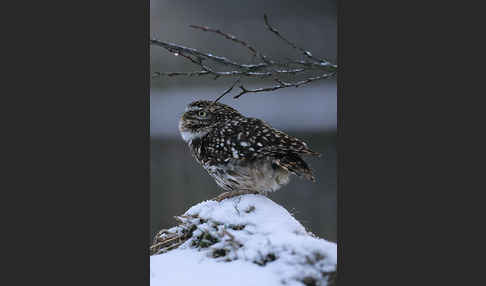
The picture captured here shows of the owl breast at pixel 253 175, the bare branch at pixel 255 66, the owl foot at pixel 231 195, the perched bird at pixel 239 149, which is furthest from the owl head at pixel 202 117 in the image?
the bare branch at pixel 255 66

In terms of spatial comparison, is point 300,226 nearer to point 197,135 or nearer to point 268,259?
point 268,259

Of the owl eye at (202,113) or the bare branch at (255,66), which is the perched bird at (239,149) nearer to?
the owl eye at (202,113)

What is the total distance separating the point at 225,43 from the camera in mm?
3439

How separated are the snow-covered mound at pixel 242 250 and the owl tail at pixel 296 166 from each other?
25 cm

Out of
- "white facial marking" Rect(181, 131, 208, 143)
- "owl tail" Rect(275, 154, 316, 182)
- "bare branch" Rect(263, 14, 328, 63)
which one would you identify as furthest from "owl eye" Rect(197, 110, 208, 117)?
"bare branch" Rect(263, 14, 328, 63)

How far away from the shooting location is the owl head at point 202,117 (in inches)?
146

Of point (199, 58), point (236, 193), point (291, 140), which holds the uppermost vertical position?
point (199, 58)

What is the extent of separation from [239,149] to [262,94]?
14.7 inches

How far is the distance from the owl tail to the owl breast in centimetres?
12

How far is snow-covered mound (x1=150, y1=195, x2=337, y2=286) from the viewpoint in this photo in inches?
113

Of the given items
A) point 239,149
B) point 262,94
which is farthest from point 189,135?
point 262,94

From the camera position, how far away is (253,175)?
345 centimetres

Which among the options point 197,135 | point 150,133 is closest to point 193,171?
point 197,135

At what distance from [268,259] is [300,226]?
38cm
